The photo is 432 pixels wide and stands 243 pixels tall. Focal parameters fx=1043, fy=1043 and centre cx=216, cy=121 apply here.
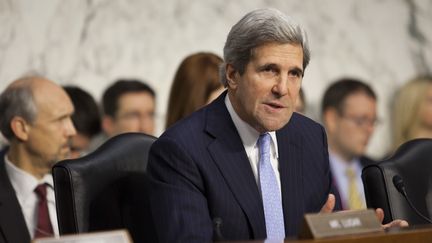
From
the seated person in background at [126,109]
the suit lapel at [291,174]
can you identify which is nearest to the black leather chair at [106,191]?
the suit lapel at [291,174]

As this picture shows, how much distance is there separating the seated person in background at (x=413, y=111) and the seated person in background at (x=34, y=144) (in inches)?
106

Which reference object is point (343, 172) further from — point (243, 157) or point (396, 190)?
point (243, 157)

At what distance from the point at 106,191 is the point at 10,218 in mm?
959

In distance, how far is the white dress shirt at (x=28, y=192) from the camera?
442 cm

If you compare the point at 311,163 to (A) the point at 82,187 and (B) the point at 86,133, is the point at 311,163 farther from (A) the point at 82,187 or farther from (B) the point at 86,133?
(B) the point at 86,133

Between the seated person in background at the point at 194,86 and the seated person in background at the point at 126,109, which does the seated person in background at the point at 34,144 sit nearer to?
the seated person in background at the point at 194,86

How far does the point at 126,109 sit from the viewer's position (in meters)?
5.96

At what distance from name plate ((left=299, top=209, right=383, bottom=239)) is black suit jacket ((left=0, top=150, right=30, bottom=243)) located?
73.6 inches

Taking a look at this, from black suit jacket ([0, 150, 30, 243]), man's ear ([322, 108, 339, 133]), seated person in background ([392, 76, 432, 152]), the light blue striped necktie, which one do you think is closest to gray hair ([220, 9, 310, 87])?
the light blue striped necktie

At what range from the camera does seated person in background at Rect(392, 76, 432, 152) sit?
6711 millimetres

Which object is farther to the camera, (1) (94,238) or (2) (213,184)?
(2) (213,184)

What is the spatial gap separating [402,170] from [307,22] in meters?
3.41

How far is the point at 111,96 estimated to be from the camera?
19.4ft

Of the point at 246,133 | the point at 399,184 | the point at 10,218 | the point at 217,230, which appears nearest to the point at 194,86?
the point at 10,218
